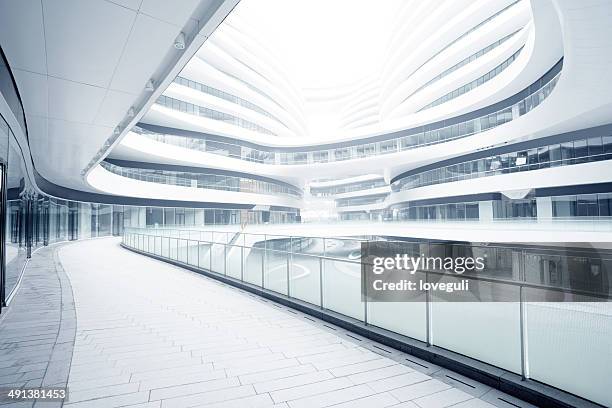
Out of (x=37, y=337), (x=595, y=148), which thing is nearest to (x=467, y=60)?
(x=595, y=148)

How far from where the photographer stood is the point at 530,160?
84.4 feet

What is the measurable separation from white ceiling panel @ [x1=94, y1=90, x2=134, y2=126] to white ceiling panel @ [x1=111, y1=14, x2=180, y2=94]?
39 centimetres

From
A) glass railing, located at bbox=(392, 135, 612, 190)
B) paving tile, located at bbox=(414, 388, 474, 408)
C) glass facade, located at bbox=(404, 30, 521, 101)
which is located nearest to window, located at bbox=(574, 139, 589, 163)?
glass railing, located at bbox=(392, 135, 612, 190)

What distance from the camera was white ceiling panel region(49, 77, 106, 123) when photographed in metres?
6.37

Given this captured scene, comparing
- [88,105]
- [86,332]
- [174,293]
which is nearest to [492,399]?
[86,332]

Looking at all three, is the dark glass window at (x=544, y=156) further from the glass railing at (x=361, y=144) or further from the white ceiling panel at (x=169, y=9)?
the white ceiling panel at (x=169, y=9)

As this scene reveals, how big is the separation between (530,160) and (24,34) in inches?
1145

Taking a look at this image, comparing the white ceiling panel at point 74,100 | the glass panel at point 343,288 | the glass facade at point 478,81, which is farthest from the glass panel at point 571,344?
the glass facade at point 478,81

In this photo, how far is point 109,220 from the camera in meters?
34.3

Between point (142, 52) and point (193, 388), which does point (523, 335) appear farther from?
point (142, 52)

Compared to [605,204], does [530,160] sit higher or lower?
higher

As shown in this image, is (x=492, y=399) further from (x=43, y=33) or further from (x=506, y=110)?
(x=506, y=110)

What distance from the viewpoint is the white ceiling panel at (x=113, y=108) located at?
6.79 metres

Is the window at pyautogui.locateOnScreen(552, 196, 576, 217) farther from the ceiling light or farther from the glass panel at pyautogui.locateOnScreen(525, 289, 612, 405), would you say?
the ceiling light
